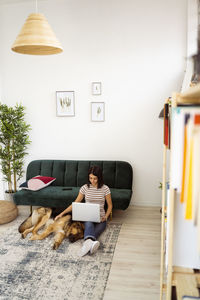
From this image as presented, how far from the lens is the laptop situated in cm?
331

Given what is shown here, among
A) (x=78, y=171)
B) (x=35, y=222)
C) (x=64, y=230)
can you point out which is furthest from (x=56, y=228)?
(x=78, y=171)

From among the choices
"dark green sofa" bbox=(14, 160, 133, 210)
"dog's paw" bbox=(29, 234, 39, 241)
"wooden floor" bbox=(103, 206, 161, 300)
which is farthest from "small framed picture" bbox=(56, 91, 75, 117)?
"dog's paw" bbox=(29, 234, 39, 241)

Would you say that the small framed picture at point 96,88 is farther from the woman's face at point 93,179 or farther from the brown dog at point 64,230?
the brown dog at point 64,230

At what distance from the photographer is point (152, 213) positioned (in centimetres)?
418

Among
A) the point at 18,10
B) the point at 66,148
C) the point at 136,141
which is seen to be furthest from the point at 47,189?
the point at 18,10

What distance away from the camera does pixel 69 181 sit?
A: 4.40 m

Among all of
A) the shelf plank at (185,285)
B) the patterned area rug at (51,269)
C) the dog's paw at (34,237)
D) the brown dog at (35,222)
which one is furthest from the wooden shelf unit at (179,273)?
the brown dog at (35,222)

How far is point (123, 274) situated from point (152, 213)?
1.72 meters

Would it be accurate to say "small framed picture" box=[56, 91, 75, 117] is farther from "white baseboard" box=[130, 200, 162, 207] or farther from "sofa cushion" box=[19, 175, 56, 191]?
"white baseboard" box=[130, 200, 162, 207]

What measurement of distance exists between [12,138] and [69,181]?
1.13 metres

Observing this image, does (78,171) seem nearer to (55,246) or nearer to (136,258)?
(55,246)

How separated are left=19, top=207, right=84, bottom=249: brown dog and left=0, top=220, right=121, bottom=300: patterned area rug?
0.07 meters

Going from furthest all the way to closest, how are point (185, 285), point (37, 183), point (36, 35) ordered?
point (37, 183) < point (36, 35) < point (185, 285)

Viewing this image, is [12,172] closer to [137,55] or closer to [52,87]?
[52,87]
